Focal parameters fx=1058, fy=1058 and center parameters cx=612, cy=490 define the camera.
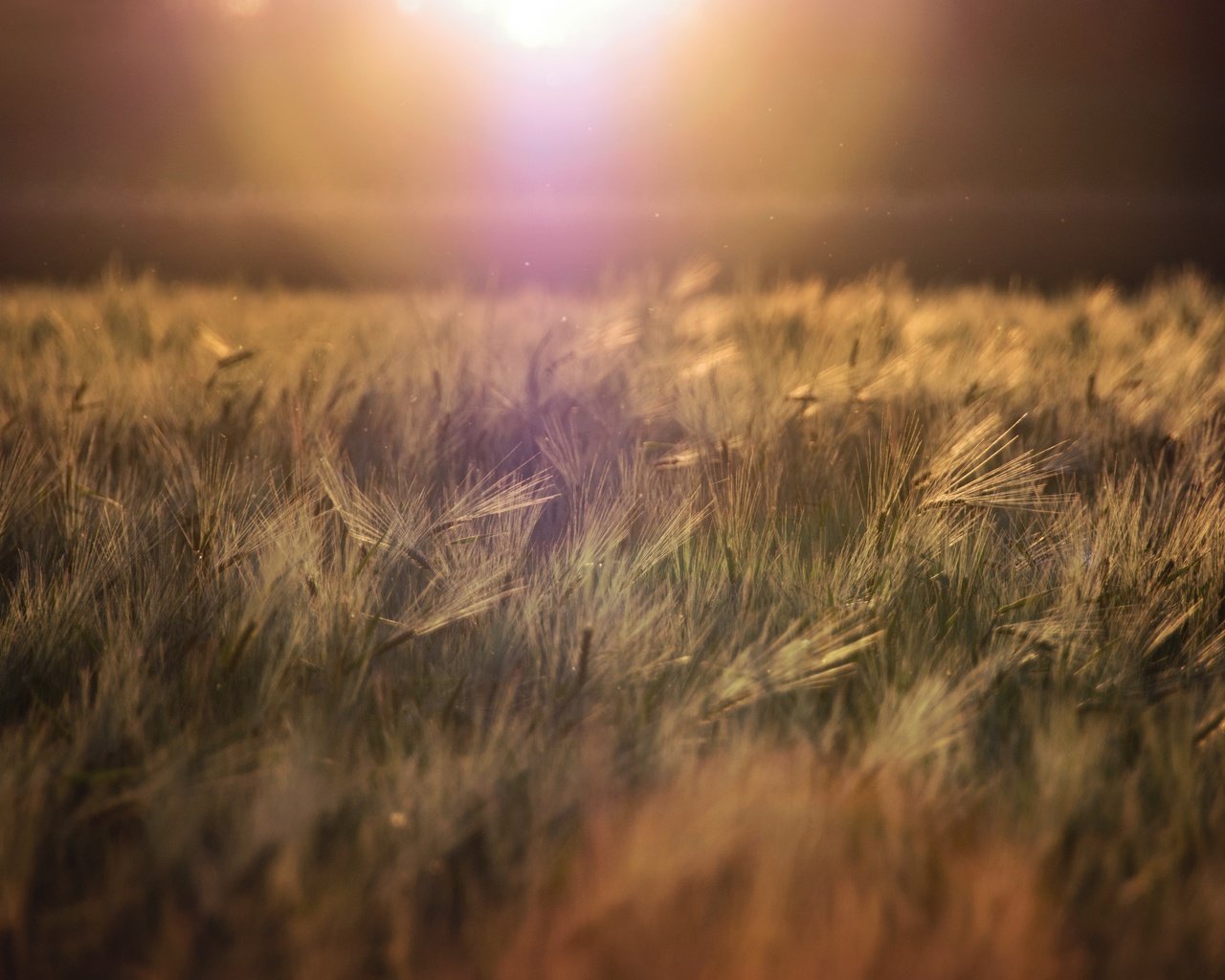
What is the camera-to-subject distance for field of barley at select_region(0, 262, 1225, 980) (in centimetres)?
63

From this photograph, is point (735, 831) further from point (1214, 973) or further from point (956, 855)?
point (1214, 973)

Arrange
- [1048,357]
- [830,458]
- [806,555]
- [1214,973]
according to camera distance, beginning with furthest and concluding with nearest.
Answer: [1048,357] < [830,458] < [806,555] < [1214,973]

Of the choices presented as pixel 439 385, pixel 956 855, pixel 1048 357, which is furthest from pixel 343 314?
pixel 956 855

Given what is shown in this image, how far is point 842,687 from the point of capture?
91 centimetres

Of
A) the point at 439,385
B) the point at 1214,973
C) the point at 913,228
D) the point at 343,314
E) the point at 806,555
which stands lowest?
the point at 1214,973

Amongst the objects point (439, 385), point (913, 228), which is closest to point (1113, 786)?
point (439, 385)

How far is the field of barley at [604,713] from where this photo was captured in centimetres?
63

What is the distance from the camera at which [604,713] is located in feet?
2.81

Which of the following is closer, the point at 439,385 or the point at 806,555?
the point at 806,555

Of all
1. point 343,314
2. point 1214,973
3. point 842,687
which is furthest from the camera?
point 343,314

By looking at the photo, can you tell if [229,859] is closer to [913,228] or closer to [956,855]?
[956,855]

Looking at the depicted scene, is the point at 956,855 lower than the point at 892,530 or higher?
lower

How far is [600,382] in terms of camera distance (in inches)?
83.3

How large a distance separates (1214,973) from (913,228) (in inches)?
341
